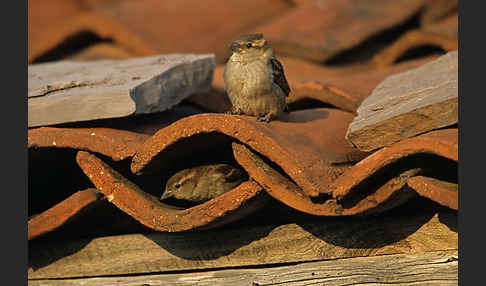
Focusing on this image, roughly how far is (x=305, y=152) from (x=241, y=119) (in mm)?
314

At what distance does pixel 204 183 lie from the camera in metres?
3.11

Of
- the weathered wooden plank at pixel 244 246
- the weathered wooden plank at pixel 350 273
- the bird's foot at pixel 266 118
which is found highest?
the bird's foot at pixel 266 118

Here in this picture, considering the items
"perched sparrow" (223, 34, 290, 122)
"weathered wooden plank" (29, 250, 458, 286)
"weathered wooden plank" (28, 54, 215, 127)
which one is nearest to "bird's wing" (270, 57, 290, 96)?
"perched sparrow" (223, 34, 290, 122)

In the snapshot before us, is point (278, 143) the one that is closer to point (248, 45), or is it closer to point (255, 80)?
point (255, 80)

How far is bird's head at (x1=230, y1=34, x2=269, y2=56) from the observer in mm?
3754

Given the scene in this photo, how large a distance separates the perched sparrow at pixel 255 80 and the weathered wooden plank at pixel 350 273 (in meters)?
0.94

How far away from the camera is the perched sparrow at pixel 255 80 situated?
12.1 feet

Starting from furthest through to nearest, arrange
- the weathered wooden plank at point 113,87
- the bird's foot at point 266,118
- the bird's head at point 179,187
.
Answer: the bird's foot at point 266,118, the weathered wooden plank at point 113,87, the bird's head at point 179,187

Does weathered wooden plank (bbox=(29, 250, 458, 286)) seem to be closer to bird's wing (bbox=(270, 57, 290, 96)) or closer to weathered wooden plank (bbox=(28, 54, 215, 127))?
weathered wooden plank (bbox=(28, 54, 215, 127))

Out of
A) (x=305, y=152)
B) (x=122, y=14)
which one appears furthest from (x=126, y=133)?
(x=122, y=14)

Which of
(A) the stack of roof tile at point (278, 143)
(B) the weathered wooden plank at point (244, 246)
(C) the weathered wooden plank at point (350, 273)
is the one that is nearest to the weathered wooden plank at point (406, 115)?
(A) the stack of roof tile at point (278, 143)

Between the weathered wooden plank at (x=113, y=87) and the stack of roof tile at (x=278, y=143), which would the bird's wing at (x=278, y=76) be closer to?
the stack of roof tile at (x=278, y=143)

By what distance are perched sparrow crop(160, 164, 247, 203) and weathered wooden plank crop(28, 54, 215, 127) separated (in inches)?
17.1

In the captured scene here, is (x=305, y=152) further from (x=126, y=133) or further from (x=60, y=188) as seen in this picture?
(x=60, y=188)
